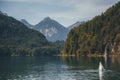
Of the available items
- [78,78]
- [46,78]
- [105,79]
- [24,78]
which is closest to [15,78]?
[24,78]

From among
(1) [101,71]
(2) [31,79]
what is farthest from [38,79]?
(1) [101,71]

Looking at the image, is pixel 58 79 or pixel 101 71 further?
pixel 101 71

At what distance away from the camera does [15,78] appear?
118625mm

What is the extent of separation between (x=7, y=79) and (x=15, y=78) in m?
4.13

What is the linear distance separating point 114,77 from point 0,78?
38064mm

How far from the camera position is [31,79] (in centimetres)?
11525

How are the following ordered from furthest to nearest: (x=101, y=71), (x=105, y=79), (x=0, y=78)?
1. (x=101, y=71)
2. (x=0, y=78)
3. (x=105, y=79)

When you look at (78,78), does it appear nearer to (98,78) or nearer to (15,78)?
(98,78)

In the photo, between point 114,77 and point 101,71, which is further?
point 101,71

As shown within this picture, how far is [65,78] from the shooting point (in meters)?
116

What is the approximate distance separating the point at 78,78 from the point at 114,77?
11.8 m

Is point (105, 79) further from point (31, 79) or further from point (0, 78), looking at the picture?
point (0, 78)

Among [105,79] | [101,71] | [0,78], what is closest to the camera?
[105,79]

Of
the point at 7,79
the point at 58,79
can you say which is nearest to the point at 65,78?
the point at 58,79
